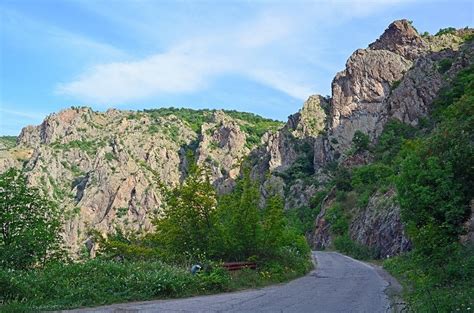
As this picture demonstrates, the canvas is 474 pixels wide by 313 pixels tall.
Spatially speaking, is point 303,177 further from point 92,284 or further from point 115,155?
point 92,284

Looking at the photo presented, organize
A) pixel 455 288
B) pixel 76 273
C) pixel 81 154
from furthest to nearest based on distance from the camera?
1. pixel 81 154
2. pixel 76 273
3. pixel 455 288

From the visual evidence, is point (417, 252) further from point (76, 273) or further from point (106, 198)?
point (106, 198)

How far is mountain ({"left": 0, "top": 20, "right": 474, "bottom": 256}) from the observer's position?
7162cm

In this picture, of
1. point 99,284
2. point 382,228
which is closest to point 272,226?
point 99,284

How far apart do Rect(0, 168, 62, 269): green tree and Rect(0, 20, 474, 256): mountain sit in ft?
117

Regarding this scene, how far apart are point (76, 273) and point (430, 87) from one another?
65046mm

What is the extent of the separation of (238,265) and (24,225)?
22.4 ft

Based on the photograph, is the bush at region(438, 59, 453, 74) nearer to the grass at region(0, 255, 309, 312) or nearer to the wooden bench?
the wooden bench

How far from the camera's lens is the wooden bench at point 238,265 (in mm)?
15734

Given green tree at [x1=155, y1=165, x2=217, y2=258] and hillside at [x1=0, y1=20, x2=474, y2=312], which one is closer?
hillside at [x1=0, y1=20, x2=474, y2=312]

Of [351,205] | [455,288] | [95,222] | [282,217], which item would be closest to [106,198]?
[95,222]

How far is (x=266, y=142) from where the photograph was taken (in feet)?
436

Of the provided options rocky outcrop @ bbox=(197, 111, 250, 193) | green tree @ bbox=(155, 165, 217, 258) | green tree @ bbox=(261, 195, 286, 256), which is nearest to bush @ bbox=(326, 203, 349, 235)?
green tree @ bbox=(261, 195, 286, 256)

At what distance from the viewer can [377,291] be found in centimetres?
1526
